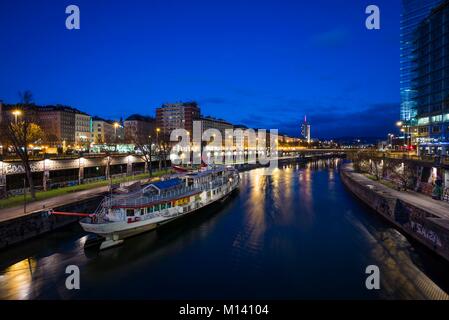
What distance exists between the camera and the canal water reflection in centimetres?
2039

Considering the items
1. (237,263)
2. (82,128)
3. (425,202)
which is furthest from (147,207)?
(82,128)

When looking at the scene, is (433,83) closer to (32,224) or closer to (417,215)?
(417,215)

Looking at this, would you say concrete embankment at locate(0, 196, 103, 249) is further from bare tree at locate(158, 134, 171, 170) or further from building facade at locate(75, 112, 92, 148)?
building facade at locate(75, 112, 92, 148)

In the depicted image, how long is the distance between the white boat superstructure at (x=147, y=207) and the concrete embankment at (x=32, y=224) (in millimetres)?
3593

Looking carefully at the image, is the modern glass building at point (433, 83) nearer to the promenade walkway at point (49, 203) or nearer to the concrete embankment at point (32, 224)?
the promenade walkway at point (49, 203)

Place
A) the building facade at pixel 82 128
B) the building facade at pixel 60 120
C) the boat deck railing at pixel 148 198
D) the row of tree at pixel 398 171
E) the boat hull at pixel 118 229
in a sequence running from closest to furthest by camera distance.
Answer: the boat hull at pixel 118 229 → the boat deck railing at pixel 148 198 → the row of tree at pixel 398 171 → the building facade at pixel 60 120 → the building facade at pixel 82 128

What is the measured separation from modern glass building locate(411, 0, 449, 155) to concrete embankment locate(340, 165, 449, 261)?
49.0m

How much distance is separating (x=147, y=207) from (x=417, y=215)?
94.7 ft

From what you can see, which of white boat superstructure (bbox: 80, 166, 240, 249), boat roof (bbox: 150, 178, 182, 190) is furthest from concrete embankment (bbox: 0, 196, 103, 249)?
boat roof (bbox: 150, 178, 182, 190)

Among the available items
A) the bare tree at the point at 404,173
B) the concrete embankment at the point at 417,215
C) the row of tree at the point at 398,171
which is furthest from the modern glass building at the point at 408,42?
the concrete embankment at the point at 417,215

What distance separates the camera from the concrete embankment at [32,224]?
2608cm

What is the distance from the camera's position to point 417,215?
29.2 m

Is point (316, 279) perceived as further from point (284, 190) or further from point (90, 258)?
point (284, 190)
